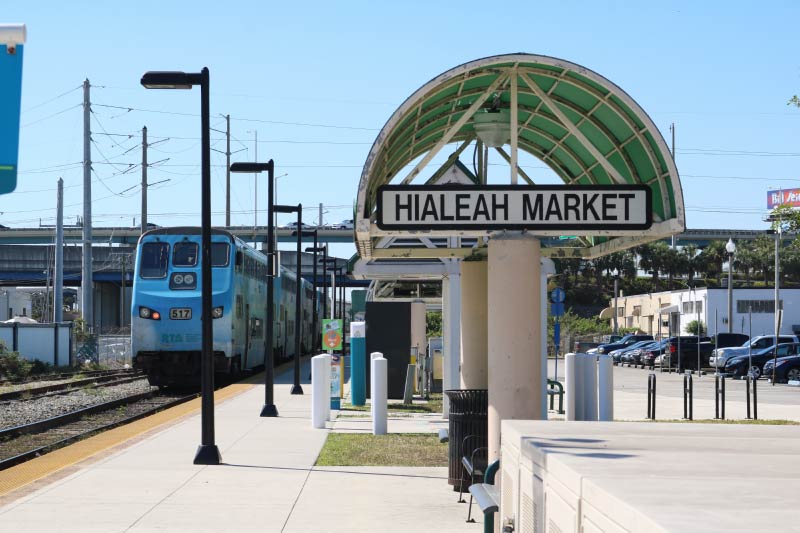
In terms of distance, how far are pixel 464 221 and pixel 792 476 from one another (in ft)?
19.0

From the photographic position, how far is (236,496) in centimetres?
1145

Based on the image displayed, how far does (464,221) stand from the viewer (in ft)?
34.8

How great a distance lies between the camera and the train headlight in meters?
30.0

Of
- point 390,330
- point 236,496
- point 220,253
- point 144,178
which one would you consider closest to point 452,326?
point 390,330

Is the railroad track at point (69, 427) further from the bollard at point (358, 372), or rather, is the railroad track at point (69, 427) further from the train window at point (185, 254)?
the bollard at point (358, 372)

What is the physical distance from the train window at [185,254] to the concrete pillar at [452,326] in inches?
470

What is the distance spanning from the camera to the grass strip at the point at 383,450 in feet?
47.0

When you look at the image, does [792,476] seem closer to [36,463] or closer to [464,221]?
[464,221]

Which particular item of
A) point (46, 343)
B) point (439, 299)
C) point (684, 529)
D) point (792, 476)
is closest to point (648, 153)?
point (792, 476)

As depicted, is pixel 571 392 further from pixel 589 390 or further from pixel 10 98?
pixel 10 98

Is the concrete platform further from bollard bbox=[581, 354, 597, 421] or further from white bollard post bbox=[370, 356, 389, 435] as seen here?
white bollard post bbox=[370, 356, 389, 435]

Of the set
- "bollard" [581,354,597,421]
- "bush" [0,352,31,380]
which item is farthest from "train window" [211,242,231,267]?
"bollard" [581,354,597,421]

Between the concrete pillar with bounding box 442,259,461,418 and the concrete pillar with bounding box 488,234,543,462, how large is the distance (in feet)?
25.6

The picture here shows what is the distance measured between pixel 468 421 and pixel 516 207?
2.40 metres
